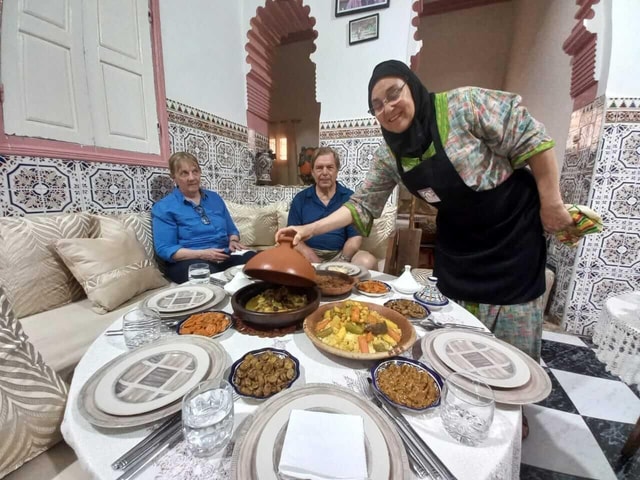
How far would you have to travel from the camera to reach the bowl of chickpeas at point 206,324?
84cm

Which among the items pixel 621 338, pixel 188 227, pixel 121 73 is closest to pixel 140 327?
pixel 188 227

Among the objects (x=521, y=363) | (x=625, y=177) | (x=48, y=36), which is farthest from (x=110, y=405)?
(x=625, y=177)

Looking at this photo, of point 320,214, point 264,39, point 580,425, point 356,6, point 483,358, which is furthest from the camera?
point 264,39

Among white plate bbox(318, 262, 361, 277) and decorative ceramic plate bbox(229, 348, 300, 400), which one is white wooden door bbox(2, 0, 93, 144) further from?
decorative ceramic plate bbox(229, 348, 300, 400)

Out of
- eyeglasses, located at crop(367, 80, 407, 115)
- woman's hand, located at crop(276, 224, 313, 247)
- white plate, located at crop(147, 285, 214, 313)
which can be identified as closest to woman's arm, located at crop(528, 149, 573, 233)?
eyeglasses, located at crop(367, 80, 407, 115)

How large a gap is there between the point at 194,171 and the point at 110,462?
6.25 feet

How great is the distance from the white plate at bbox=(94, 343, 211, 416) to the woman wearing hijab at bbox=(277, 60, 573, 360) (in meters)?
0.56

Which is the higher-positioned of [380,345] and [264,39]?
[264,39]

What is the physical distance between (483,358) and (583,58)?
2773mm

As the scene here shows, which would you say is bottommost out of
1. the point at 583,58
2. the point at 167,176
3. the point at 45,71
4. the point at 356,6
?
the point at 167,176

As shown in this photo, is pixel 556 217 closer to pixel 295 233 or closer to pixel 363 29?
pixel 295 233

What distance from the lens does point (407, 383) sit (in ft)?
2.06

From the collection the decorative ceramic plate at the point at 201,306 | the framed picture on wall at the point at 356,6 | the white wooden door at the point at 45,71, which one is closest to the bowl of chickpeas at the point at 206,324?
the decorative ceramic plate at the point at 201,306

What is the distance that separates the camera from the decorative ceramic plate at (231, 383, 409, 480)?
43 centimetres
